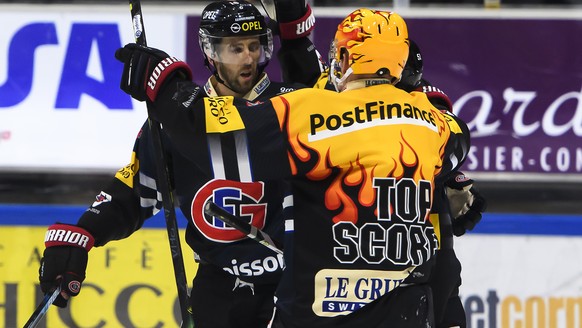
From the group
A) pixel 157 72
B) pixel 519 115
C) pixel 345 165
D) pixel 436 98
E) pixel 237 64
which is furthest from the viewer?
pixel 519 115

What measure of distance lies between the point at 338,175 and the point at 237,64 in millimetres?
789

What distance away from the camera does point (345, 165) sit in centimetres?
286

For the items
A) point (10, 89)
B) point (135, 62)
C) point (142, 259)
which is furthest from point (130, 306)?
point (135, 62)

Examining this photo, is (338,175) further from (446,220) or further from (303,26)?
(303,26)

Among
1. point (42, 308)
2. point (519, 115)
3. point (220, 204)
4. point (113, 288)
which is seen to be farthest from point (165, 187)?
point (519, 115)

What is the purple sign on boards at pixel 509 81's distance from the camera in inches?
217

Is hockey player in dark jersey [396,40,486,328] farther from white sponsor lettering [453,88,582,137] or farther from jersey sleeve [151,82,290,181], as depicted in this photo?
white sponsor lettering [453,88,582,137]

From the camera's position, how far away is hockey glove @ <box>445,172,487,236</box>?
12.4 ft

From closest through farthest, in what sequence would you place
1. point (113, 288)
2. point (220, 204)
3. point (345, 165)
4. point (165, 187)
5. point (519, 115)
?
point (345, 165)
point (165, 187)
point (220, 204)
point (113, 288)
point (519, 115)

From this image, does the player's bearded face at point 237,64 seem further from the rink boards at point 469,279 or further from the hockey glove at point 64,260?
the rink boards at point 469,279

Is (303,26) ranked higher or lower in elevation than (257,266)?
higher

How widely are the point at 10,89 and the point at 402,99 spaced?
3.11 m

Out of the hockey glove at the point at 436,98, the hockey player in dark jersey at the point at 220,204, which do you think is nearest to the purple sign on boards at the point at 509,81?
the hockey glove at the point at 436,98

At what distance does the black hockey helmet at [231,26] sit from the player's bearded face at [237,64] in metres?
0.02
